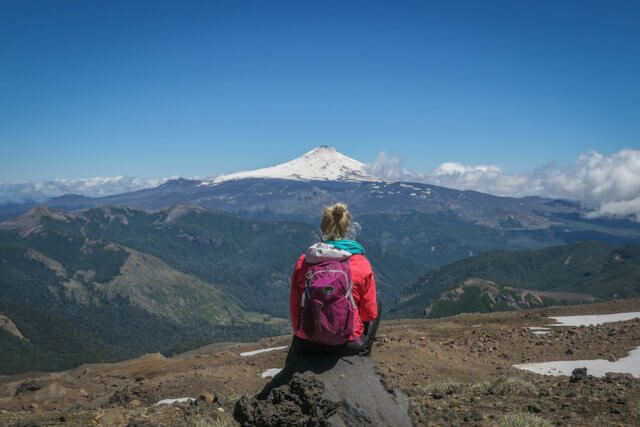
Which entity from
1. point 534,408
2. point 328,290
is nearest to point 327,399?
point 328,290

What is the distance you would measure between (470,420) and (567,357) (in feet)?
46.7

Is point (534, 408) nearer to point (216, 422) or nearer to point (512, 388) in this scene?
point (512, 388)

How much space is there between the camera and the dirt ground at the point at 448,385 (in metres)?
12.6

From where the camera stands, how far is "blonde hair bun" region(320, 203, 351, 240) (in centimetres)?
972

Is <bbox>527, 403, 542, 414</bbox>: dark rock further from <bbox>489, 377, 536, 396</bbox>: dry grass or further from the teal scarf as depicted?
the teal scarf

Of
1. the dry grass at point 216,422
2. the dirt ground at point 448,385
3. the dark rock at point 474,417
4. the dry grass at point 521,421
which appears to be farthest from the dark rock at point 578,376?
the dry grass at point 216,422

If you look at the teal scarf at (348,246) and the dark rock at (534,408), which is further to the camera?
the dark rock at (534,408)

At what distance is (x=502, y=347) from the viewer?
26.2 m

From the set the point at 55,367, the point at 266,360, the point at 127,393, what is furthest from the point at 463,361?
the point at 55,367

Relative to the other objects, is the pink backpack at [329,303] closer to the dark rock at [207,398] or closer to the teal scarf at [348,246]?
the teal scarf at [348,246]

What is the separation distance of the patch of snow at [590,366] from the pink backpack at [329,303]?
15928mm

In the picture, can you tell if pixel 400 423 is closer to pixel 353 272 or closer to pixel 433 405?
pixel 353 272


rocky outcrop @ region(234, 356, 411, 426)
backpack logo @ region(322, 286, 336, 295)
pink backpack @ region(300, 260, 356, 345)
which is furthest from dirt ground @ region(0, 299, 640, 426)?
backpack logo @ region(322, 286, 336, 295)

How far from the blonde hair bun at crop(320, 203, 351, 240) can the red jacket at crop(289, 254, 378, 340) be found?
2.10ft
